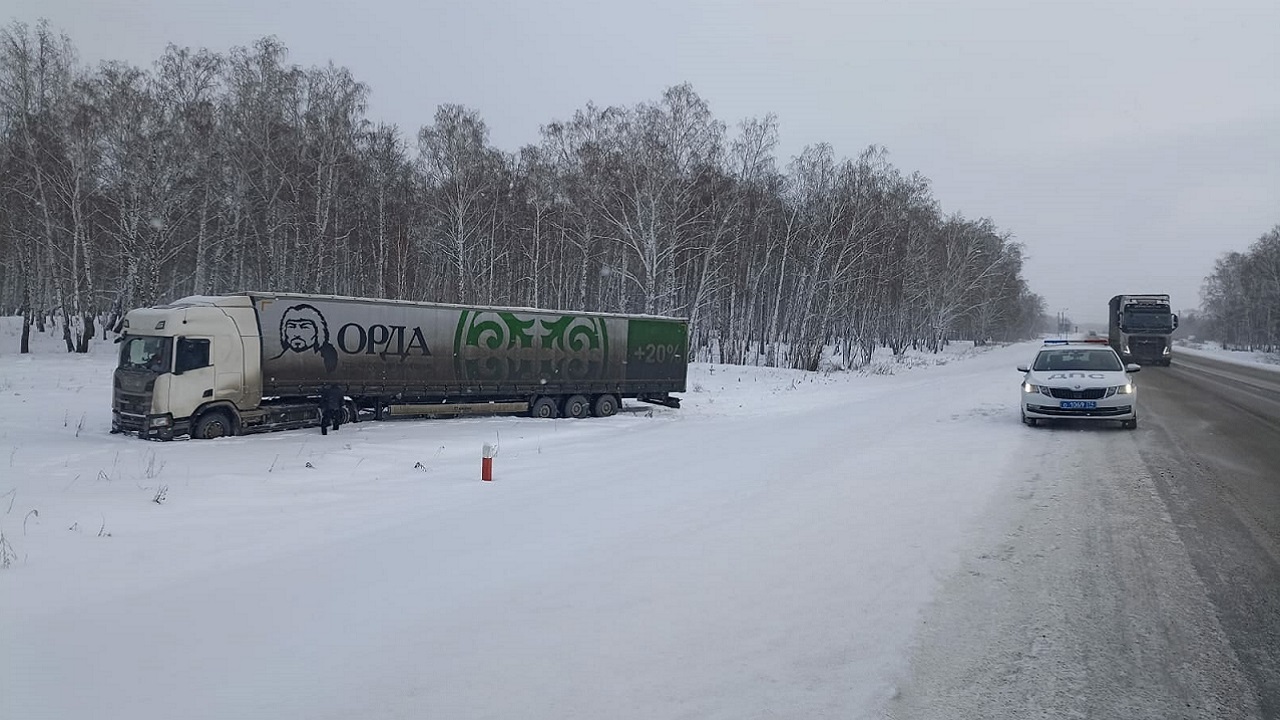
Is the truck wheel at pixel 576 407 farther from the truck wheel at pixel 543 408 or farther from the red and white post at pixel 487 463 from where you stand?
the red and white post at pixel 487 463

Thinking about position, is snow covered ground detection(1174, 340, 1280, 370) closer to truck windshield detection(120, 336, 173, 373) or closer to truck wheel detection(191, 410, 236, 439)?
truck wheel detection(191, 410, 236, 439)

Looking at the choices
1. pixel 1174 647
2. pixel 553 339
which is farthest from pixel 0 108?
pixel 1174 647

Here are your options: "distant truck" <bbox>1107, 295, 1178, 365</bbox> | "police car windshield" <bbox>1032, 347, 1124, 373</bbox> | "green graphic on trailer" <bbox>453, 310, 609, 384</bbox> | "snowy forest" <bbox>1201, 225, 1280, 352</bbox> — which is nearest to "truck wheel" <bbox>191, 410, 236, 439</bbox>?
"green graphic on trailer" <bbox>453, 310, 609, 384</bbox>

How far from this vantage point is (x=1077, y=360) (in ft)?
46.0

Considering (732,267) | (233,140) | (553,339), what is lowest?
(553,339)

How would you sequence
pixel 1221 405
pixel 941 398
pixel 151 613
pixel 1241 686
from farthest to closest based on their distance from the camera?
pixel 941 398 < pixel 1221 405 < pixel 151 613 < pixel 1241 686

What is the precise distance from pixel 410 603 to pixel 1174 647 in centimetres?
479

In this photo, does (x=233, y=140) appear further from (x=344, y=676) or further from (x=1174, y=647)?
(x=1174, y=647)

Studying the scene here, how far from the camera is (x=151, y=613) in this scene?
4.78 metres

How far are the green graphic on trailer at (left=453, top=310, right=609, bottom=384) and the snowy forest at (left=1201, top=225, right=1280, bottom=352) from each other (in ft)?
233

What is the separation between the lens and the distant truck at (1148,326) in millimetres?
34375

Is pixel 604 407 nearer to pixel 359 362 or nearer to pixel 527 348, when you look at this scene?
pixel 527 348

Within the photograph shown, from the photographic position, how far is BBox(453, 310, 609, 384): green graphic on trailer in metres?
16.6

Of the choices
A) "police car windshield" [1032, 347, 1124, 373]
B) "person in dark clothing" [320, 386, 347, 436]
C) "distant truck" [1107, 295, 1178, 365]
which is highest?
"distant truck" [1107, 295, 1178, 365]
